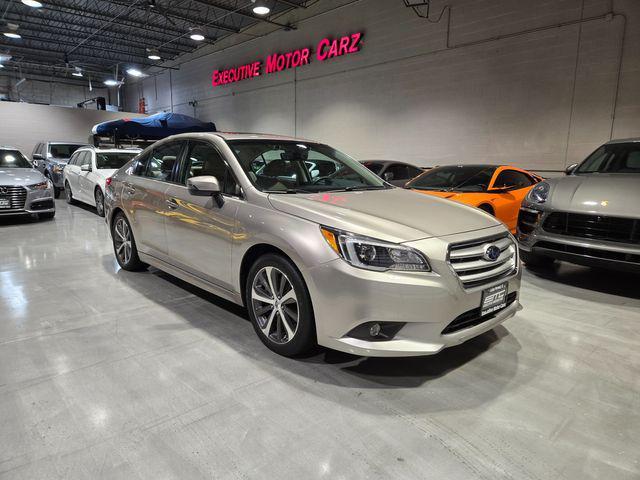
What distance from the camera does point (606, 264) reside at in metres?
3.51

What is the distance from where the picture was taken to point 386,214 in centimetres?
235

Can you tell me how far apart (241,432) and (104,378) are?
3.09 feet

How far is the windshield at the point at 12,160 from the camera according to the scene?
7.34 m

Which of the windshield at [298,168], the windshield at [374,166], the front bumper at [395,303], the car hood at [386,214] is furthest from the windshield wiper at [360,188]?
the windshield at [374,166]

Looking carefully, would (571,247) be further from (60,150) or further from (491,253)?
(60,150)

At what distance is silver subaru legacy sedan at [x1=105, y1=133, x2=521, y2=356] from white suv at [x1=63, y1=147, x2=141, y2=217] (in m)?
5.19

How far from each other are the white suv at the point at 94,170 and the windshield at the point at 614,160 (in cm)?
754

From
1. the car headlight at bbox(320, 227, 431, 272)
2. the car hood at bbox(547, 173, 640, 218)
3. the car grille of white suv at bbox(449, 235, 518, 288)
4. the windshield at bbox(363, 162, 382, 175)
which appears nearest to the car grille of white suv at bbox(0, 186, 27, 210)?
the windshield at bbox(363, 162, 382, 175)

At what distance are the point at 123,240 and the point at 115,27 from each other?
1524cm

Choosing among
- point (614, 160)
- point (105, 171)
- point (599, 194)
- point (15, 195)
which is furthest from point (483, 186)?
point (15, 195)

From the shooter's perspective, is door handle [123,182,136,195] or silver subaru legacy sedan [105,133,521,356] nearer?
silver subaru legacy sedan [105,133,521,356]

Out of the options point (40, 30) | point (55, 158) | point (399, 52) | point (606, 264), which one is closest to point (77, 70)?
point (40, 30)

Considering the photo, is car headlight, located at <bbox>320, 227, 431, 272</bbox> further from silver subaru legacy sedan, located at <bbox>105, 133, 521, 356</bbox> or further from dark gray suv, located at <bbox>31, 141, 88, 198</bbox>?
dark gray suv, located at <bbox>31, 141, 88, 198</bbox>

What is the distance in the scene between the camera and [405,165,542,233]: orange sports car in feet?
18.1
